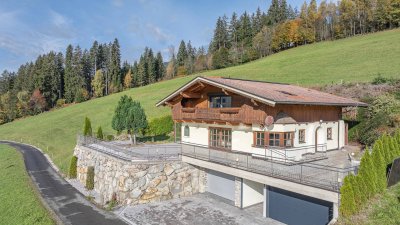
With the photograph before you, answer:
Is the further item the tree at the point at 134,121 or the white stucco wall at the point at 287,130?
the tree at the point at 134,121

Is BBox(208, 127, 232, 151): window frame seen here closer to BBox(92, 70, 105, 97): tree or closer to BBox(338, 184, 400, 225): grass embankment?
BBox(338, 184, 400, 225): grass embankment

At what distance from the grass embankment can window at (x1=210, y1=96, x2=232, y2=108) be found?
12.0 m

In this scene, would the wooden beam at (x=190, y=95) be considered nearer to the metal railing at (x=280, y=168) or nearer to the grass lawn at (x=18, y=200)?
the metal railing at (x=280, y=168)

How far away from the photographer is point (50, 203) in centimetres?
2339

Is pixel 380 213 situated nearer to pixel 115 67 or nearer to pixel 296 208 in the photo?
pixel 296 208

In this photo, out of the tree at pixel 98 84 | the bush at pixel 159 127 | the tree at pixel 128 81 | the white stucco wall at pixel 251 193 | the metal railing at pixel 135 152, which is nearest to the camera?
the white stucco wall at pixel 251 193

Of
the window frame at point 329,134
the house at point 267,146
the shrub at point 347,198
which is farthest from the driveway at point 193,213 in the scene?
the window frame at point 329,134

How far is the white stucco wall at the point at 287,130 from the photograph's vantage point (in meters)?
19.8

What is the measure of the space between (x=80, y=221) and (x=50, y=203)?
225 inches

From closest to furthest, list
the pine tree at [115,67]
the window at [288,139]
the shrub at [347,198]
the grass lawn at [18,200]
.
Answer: the shrub at [347,198], the window at [288,139], the grass lawn at [18,200], the pine tree at [115,67]

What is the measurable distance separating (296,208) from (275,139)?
4.70 m

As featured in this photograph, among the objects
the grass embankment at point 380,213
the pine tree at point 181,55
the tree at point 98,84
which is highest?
the pine tree at point 181,55

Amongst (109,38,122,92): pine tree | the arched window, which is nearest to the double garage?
the arched window

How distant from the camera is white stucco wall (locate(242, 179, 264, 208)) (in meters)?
20.1
